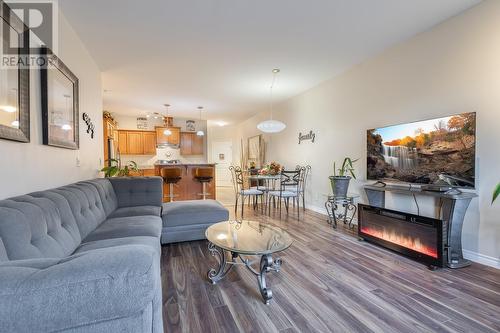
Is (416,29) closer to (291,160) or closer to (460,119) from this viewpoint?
(460,119)

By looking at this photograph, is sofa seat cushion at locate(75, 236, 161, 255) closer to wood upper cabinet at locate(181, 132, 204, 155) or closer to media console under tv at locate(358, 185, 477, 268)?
media console under tv at locate(358, 185, 477, 268)

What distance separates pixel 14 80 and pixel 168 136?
659cm

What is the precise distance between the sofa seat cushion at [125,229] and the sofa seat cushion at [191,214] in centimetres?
53

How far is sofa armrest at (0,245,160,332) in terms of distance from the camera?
2.33ft

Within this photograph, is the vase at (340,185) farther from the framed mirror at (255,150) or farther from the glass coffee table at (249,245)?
the framed mirror at (255,150)

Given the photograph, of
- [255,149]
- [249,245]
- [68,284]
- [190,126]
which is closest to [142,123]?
[190,126]

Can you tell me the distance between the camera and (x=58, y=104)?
2.28 meters

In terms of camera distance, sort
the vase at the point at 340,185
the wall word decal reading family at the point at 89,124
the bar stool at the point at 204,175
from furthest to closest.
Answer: the bar stool at the point at 204,175, the vase at the point at 340,185, the wall word decal reading family at the point at 89,124

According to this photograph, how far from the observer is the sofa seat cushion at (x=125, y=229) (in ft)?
6.58

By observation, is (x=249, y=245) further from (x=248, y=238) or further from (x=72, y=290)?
(x=72, y=290)

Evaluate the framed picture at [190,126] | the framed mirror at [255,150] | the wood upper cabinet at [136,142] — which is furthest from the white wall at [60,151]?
the framed mirror at [255,150]

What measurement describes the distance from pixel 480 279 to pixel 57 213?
3542 millimetres

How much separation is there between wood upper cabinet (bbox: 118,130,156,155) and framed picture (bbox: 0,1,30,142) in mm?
6404

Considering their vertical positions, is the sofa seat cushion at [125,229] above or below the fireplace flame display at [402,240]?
above
